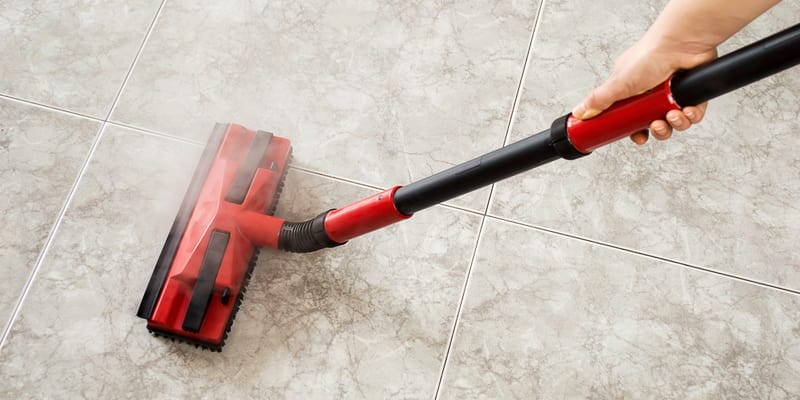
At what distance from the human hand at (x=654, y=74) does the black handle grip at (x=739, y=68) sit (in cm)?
3

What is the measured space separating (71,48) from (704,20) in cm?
106

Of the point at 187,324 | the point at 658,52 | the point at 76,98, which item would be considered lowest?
the point at 187,324

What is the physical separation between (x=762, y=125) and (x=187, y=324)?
99 centimetres

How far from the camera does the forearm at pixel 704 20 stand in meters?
Result: 0.66

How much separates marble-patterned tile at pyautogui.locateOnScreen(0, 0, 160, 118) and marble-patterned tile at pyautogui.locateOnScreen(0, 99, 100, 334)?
37 millimetres

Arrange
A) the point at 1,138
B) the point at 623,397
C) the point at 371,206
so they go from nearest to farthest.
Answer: the point at 371,206
the point at 623,397
the point at 1,138

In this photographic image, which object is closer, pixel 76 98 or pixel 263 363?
pixel 263 363

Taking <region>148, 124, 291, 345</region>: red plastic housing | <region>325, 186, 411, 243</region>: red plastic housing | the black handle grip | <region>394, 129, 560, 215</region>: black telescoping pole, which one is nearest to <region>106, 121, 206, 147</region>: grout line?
<region>148, 124, 291, 345</region>: red plastic housing

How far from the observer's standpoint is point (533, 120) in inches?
47.1

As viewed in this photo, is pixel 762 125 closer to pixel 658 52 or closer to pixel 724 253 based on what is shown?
pixel 724 253

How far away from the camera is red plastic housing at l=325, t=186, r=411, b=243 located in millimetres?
903

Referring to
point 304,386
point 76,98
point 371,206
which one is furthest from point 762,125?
point 76,98

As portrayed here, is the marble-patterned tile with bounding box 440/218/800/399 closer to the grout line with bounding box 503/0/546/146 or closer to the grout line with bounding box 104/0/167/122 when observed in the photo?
the grout line with bounding box 503/0/546/146

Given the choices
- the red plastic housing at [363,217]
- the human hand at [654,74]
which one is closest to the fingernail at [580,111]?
the human hand at [654,74]
